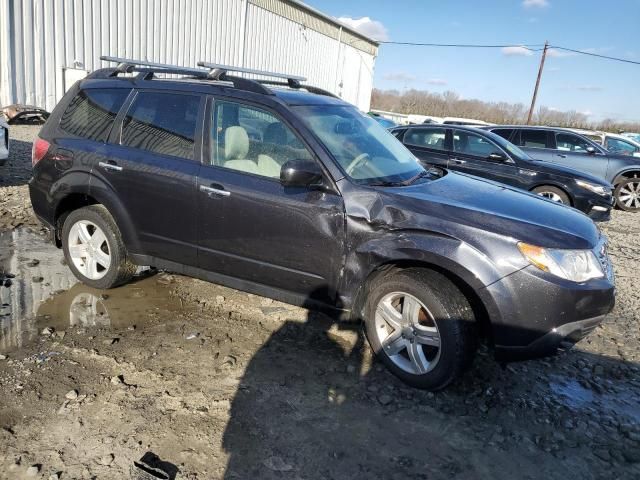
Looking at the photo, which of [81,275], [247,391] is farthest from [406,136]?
[247,391]

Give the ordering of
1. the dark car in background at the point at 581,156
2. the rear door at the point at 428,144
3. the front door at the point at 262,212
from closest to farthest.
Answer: the front door at the point at 262,212 → the rear door at the point at 428,144 → the dark car in background at the point at 581,156

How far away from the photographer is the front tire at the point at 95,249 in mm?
4195

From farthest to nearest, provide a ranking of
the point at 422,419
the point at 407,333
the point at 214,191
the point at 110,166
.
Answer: the point at 110,166
the point at 214,191
the point at 407,333
the point at 422,419

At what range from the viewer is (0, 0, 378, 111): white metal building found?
1548 cm

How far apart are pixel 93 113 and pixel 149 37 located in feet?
55.5

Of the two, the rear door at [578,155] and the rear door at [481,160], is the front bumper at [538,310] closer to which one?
the rear door at [481,160]

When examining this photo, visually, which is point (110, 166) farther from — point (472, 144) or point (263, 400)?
point (472, 144)

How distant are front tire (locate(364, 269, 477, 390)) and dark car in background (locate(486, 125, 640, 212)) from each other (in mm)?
8664

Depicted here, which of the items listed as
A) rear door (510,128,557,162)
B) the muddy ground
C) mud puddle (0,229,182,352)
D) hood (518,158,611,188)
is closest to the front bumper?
the muddy ground

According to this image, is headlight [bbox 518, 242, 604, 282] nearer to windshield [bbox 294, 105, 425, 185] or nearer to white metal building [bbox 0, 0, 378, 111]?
windshield [bbox 294, 105, 425, 185]

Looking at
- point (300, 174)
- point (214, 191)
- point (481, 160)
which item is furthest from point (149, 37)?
point (300, 174)

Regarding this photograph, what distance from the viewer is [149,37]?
62.6 ft

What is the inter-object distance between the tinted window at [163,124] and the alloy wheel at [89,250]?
0.87 meters

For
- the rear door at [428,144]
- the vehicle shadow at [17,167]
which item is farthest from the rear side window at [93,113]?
the rear door at [428,144]
